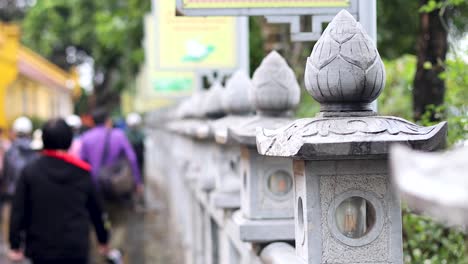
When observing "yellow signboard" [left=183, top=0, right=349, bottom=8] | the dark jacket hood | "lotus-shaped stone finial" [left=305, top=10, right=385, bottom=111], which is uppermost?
"yellow signboard" [left=183, top=0, right=349, bottom=8]

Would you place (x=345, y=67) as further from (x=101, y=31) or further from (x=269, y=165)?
(x=101, y=31)

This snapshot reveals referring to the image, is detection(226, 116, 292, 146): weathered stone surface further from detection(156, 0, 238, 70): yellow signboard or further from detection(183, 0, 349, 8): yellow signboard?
detection(156, 0, 238, 70): yellow signboard

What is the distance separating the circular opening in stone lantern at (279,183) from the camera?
4320 millimetres

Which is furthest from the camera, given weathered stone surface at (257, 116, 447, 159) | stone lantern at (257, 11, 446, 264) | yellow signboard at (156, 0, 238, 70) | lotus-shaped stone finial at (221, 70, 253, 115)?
yellow signboard at (156, 0, 238, 70)

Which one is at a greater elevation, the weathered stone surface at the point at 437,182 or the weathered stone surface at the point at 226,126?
the weathered stone surface at the point at 437,182

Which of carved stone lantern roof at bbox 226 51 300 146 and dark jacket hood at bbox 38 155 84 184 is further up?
carved stone lantern roof at bbox 226 51 300 146

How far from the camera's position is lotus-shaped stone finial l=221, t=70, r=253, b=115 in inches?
213

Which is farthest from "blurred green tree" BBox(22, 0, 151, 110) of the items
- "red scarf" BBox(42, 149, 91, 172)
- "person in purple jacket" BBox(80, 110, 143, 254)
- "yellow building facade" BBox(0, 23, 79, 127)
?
"red scarf" BBox(42, 149, 91, 172)

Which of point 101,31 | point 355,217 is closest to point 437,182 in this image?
point 355,217

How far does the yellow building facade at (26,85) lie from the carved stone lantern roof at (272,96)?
2586 cm

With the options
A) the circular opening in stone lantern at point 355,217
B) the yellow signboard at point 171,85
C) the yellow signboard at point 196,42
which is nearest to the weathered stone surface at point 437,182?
the circular opening in stone lantern at point 355,217

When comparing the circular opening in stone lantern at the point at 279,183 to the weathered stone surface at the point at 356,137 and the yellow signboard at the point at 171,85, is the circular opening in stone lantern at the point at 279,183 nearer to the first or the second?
the weathered stone surface at the point at 356,137

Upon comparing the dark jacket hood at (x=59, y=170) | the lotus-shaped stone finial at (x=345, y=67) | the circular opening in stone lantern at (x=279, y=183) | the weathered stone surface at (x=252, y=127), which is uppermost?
the lotus-shaped stone finial at (x=345, y=67)

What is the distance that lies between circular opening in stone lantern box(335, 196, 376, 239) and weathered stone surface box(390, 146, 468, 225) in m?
1.48
